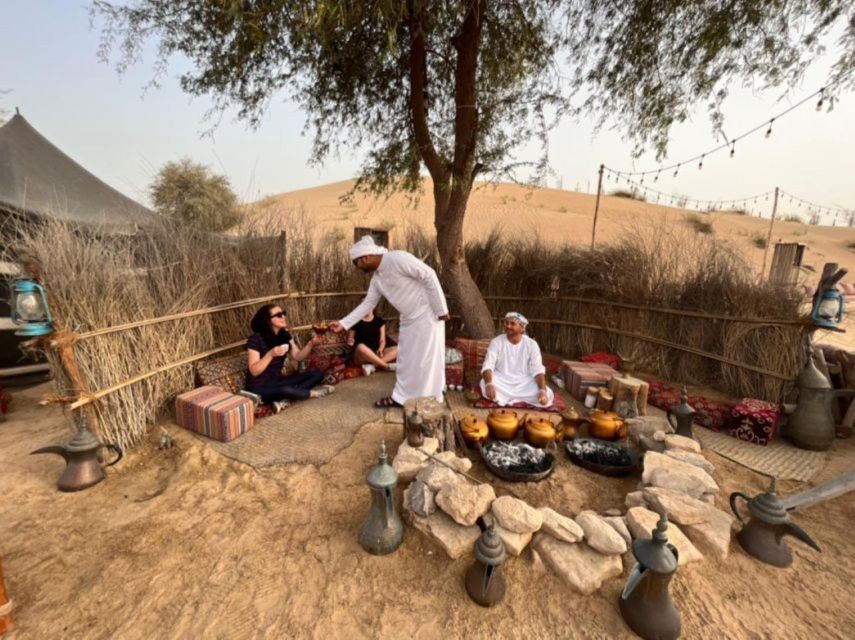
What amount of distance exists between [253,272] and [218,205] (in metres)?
14.1

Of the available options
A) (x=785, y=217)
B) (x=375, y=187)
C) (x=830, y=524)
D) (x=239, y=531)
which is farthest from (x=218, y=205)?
(x=785, y=217)

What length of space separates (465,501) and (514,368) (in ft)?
6.66

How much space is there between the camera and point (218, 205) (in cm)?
1606

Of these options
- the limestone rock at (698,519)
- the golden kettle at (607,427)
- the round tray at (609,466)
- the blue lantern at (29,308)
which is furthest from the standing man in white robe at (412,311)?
the blue lantern at (29,308)

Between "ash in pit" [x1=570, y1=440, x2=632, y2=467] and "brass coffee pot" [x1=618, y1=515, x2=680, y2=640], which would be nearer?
"brass coffee pot" [x1=618, y1=515, x2=680, y2=640]

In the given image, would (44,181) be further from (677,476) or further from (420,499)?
(677,476)

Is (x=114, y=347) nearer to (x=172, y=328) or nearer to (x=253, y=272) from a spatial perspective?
(x=172, y=328)

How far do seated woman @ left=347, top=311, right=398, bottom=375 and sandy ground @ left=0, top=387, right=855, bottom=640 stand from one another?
2.19 meters

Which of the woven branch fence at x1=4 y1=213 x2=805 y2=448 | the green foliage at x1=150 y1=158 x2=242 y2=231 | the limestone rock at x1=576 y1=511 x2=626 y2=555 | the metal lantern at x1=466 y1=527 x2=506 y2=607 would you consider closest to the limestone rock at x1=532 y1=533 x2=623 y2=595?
the limestone rock at x1=576 y1=511 x2=626 y2=555

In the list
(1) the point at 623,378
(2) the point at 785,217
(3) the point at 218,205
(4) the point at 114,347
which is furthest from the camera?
(2) the point at 785,217

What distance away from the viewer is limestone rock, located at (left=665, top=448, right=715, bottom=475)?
279cm

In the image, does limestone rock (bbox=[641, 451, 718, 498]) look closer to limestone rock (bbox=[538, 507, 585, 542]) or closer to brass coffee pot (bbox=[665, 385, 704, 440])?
brass coffee pot (bbox=[665, 385, 704, 440])

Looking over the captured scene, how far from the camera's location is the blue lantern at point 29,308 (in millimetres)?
2445

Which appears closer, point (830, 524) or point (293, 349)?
point (830, 524)
